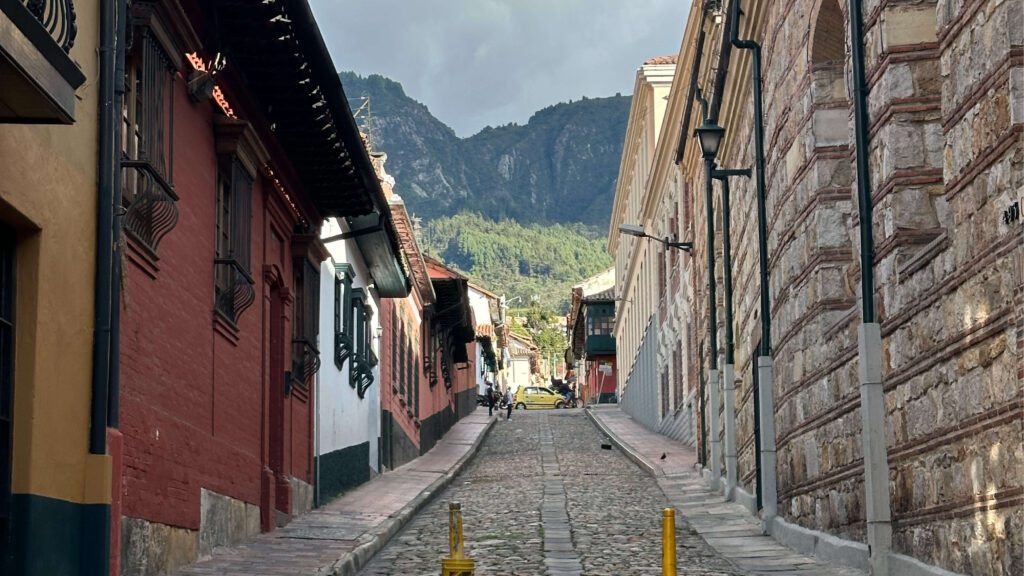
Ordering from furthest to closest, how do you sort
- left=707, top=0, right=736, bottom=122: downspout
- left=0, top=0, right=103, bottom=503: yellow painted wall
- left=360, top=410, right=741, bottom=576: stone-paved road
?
1. left=707, top=0, right=736, bottom=122: downspout
2. left=360, top=410, right=741, bottom=576: stone-paved road
3. left=0, top=0, right=103, bottom=503: yellow painted wall

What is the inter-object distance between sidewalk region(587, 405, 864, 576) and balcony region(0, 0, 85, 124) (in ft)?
23.2

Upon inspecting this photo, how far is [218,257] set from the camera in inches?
496

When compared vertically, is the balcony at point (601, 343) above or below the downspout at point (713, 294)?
above

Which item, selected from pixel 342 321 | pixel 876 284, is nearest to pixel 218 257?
pixel 876 284

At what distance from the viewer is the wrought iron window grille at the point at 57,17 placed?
6.64 m

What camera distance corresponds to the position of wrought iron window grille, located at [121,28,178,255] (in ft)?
31.5

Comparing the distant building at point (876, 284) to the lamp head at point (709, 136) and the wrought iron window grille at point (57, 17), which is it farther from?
the wrought iron window grille at point (57, 17)

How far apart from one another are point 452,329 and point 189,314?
Result: 33.3 metres

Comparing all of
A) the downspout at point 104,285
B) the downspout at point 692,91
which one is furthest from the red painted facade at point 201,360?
the downspout at point 692,91

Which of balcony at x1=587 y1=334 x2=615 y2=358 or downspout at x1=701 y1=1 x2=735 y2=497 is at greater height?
balcony at x1=587 y1=334 x2=615 y2=358

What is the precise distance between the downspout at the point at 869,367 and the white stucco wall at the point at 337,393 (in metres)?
9.55

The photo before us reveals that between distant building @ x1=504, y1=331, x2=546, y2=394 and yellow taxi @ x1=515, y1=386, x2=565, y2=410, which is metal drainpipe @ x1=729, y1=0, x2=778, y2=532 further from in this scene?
distant building @ x1=504, y1=331, x2=546, y2=394

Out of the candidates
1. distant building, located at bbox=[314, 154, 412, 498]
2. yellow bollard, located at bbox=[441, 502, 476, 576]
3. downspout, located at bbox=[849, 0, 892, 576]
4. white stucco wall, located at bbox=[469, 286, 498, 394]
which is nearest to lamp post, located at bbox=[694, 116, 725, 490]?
distant building, located at bbox=[314, 154, 412, 498]

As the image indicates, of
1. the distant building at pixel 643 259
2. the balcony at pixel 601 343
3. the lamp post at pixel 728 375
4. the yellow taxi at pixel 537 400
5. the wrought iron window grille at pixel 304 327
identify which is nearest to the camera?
the wrought iron window grille at pixel 304 327
